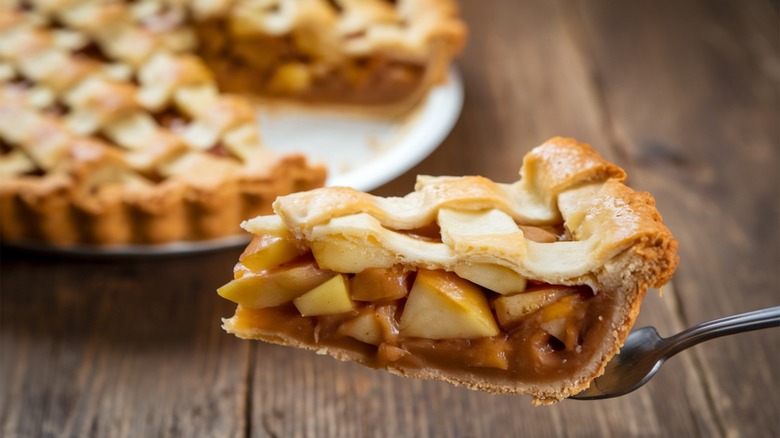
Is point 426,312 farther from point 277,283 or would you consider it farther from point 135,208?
point 135,208

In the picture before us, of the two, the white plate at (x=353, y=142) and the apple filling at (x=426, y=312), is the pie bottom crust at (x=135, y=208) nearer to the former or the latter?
the white plate at (x=353, y=142)

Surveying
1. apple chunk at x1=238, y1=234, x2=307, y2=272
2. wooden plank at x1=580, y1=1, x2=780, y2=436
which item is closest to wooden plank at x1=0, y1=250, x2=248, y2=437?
apple chunk at x1=238, y1=234, x2=307, y2=272

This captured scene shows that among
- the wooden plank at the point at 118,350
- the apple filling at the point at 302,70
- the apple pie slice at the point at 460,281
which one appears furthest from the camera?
the apple filling at the point at 302,70

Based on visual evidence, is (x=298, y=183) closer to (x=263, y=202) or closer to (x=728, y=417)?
(x=263, y=202)

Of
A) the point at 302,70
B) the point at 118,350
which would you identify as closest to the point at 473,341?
the point at 118,350

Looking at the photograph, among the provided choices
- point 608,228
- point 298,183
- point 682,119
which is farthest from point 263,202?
point 682,119

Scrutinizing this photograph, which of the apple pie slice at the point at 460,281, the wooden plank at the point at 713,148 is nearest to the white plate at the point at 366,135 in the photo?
the wooden plank at the point at 713,148

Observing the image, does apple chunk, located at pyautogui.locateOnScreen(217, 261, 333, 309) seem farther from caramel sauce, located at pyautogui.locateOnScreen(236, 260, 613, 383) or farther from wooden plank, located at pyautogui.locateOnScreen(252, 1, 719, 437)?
wooden plank, located at pyautogui.locateOnScreen(252, 1, 719, 437)
